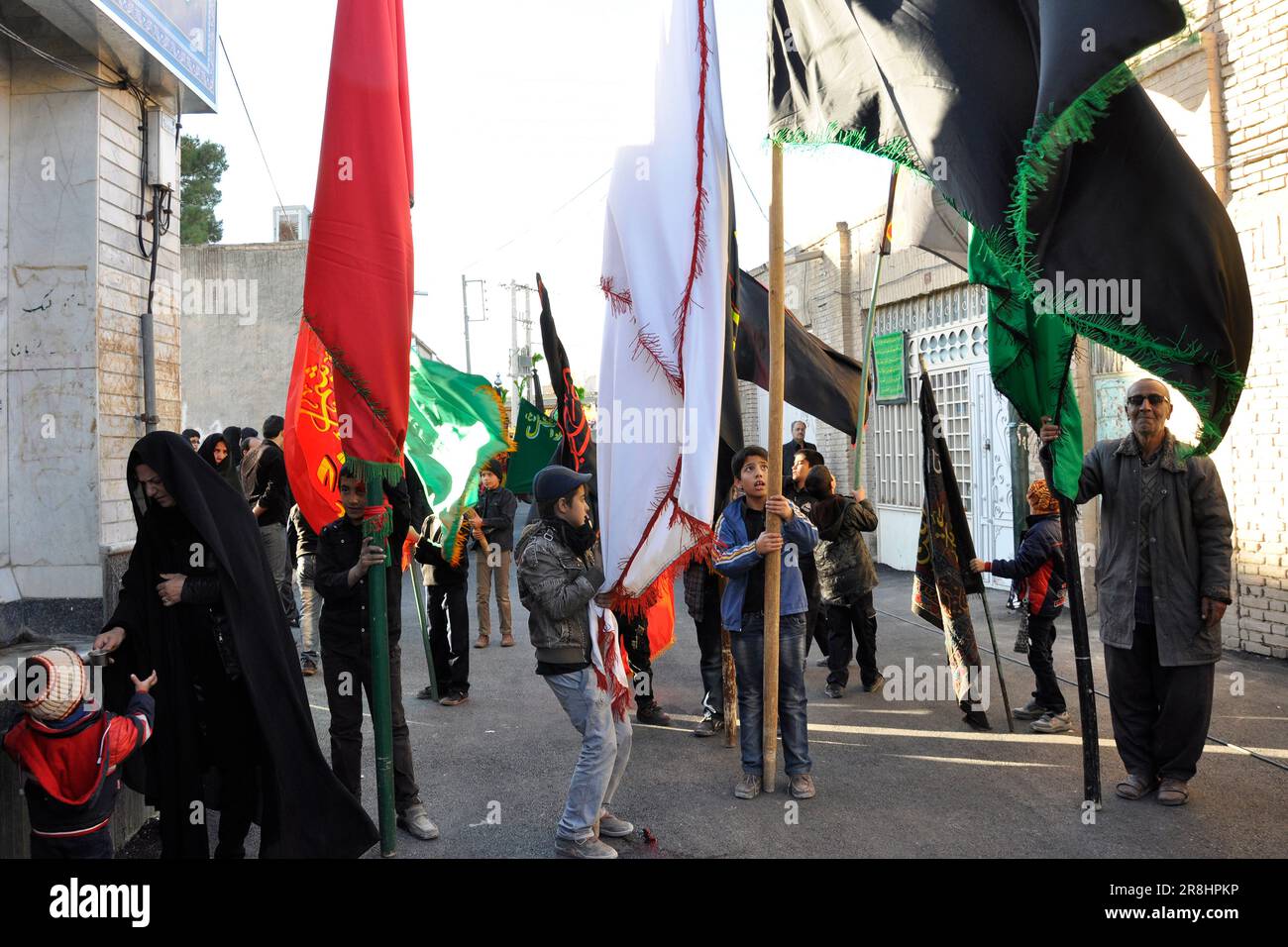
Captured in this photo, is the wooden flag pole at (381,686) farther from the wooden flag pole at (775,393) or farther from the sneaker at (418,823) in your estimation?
the wooden flag pole at (775,393)

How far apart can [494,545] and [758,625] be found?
528 centimetres

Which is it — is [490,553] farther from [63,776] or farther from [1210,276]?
[1210,276]

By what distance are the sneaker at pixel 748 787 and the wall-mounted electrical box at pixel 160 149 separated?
21.1 ft

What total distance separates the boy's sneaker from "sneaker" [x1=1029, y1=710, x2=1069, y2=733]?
0.18 ft

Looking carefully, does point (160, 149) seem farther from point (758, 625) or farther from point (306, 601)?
point (758, 625)

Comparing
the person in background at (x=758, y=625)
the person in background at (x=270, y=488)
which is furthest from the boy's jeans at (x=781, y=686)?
the person in background at (x=270, y=488)

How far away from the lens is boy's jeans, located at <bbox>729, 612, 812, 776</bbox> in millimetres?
5324

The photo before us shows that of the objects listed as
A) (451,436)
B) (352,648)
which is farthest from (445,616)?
(352,648)

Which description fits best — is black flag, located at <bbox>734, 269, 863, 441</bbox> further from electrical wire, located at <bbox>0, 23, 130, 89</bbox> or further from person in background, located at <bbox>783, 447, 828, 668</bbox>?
electrical wire, located at <bbox>0, 23, 130, 89</bbox>

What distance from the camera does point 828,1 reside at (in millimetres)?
4762

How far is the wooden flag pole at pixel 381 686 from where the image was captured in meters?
4.36

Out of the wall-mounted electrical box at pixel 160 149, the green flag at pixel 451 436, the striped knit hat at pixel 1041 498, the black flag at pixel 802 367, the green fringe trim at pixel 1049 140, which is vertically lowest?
the striped knit hat at pixel 1041 498

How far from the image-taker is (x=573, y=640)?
4484 mm
